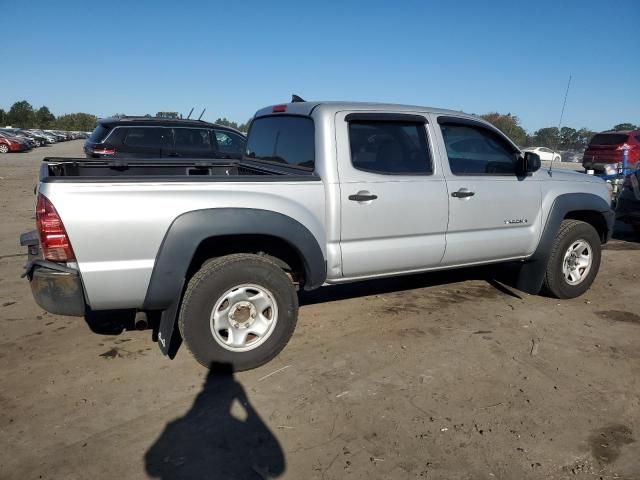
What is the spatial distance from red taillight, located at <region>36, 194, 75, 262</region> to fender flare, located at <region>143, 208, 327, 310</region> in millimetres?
514

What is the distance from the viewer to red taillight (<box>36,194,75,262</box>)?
2.85 metres

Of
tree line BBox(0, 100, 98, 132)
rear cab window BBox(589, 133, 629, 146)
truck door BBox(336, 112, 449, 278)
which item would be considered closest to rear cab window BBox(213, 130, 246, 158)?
truck door BBox(336, 112, 449, 278)

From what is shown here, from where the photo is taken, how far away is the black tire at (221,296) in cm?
328

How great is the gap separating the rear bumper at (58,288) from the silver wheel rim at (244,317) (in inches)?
32.9

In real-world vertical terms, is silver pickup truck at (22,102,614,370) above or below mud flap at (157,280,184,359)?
above

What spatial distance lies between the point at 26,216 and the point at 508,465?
913 centimetres

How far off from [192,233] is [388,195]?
151cm

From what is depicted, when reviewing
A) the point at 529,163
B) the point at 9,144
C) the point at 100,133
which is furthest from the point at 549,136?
the point at 9,144

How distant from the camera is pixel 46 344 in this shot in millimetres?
3824

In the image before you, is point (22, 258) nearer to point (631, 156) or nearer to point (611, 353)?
point (611, 353)

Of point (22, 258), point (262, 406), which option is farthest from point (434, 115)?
point (22, 258)

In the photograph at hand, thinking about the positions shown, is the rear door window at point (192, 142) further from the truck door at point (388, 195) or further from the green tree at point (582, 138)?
the green tree at point (582, 138)

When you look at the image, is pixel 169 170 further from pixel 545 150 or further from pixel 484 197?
pixel 545 150

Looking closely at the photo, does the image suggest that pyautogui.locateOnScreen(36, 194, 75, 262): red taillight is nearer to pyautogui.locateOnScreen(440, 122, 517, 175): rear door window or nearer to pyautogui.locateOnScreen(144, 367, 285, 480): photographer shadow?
pyautogui.locateOnScreen(144, 367, 285, 480): photographer shadow
